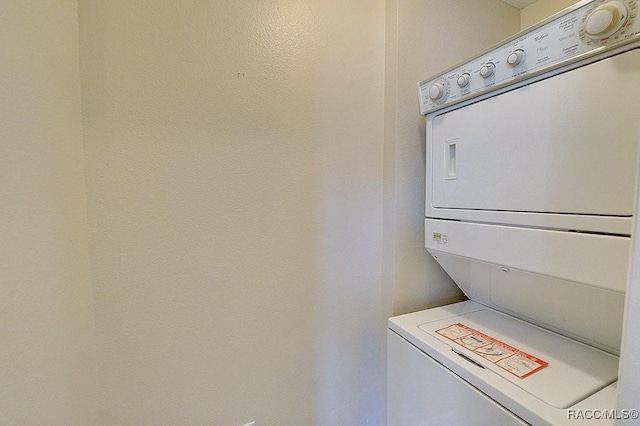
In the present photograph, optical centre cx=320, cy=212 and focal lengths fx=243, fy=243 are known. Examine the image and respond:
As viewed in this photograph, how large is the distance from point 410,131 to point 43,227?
1.56m

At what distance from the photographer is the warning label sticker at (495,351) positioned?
81 centimetres

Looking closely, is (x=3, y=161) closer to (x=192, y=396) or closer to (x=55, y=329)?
(x=55, y=329)

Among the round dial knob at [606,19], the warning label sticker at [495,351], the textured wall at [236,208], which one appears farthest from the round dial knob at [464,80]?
the warning label sticker at [495,351]

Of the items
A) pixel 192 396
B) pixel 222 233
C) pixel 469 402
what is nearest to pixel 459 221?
pixel 469 402

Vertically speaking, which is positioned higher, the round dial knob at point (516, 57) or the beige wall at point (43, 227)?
the round dial knob at point (516, 57)

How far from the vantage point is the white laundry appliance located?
2.12ft

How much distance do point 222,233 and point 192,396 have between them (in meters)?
0.75

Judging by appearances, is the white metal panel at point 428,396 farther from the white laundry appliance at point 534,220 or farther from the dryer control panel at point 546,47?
the dryer control panel at point 546,47

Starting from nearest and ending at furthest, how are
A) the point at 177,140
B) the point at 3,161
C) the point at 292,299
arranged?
the point at 3,161 → the point at 177,140 → the point at 292,299

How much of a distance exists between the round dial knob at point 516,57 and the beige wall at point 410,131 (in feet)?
1.77

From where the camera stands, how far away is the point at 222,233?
112 cm

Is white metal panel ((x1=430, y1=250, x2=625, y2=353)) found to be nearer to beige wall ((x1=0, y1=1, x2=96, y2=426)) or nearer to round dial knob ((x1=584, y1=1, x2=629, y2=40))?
round dial knob ((x1=584, y1=1, x2=629, y2=40))

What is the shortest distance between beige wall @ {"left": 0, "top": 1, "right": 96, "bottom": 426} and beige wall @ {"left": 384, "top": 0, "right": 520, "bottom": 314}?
1361 millimetres
